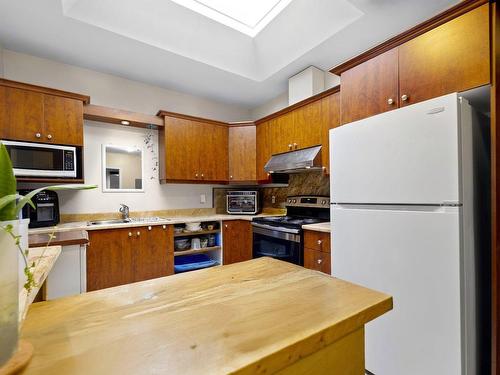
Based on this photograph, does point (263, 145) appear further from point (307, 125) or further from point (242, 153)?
point (307, 125)

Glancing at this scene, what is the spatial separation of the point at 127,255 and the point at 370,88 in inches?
105

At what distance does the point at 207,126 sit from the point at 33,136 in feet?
6.03

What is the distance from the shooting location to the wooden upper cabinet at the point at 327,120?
2.36 m

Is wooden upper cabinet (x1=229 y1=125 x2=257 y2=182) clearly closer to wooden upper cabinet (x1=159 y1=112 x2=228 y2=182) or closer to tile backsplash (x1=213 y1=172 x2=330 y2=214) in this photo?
wooden upper cabinet (x1=159 y1=112 x2=228 y2=182)

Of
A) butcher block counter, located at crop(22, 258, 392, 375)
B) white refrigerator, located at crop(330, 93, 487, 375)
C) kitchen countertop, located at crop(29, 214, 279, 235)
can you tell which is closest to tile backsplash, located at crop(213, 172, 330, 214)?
kitchen countertop, located at crop(29, 214, 279, 235)

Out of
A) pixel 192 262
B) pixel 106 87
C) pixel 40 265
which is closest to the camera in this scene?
pixel 40 265

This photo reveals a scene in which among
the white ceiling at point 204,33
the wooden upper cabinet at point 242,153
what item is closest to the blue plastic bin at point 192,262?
the wooden upper cabinet at point 242,153

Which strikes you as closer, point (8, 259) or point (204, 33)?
point (8, 259)

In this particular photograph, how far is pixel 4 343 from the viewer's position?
16.0 inches

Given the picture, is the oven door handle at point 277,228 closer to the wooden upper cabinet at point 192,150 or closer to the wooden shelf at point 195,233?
the wooden shelf at point 195,233

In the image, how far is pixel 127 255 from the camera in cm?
254

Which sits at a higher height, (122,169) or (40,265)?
(122,169)

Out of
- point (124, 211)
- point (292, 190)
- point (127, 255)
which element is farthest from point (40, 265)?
point (292, 190)

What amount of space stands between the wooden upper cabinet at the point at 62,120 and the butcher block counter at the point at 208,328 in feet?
7.77
